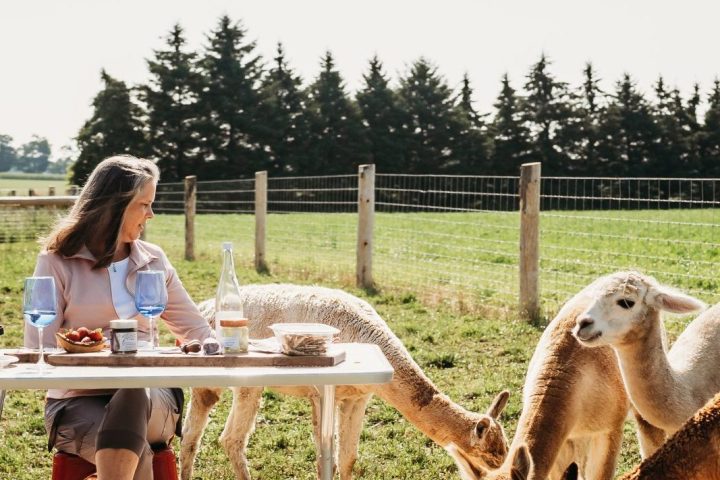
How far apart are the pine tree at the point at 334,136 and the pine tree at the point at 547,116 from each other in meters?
9.76

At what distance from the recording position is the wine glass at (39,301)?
282 centimetres

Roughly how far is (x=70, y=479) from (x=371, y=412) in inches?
112

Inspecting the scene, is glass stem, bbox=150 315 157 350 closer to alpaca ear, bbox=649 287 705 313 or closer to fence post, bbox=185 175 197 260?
alpaca ear, bbox=649 287 705 313

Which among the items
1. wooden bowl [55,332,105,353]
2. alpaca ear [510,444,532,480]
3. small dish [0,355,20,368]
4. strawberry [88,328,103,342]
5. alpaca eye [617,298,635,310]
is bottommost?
alpaca ear [510,444,532,480]

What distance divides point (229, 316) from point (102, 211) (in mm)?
715

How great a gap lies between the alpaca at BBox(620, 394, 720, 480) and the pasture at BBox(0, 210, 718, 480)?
2231 mm

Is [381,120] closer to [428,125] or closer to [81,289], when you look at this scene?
[428,125]

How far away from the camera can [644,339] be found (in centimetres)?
393

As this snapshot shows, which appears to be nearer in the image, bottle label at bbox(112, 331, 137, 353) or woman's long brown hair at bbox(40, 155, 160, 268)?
bottle label at bbox(112, 331, 137, 353)

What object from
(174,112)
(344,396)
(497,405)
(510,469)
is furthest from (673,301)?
(174,112)

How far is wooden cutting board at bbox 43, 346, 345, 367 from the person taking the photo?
2.81 meters

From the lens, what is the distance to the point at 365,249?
36.1 feet

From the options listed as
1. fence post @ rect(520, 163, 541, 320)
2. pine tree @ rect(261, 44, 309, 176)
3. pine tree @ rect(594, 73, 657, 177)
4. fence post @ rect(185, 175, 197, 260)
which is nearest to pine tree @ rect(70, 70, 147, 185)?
pine tree @ rect(261, 44, 309, 176)

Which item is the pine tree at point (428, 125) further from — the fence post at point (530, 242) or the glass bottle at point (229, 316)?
the glass bottle at point (229, 316)
